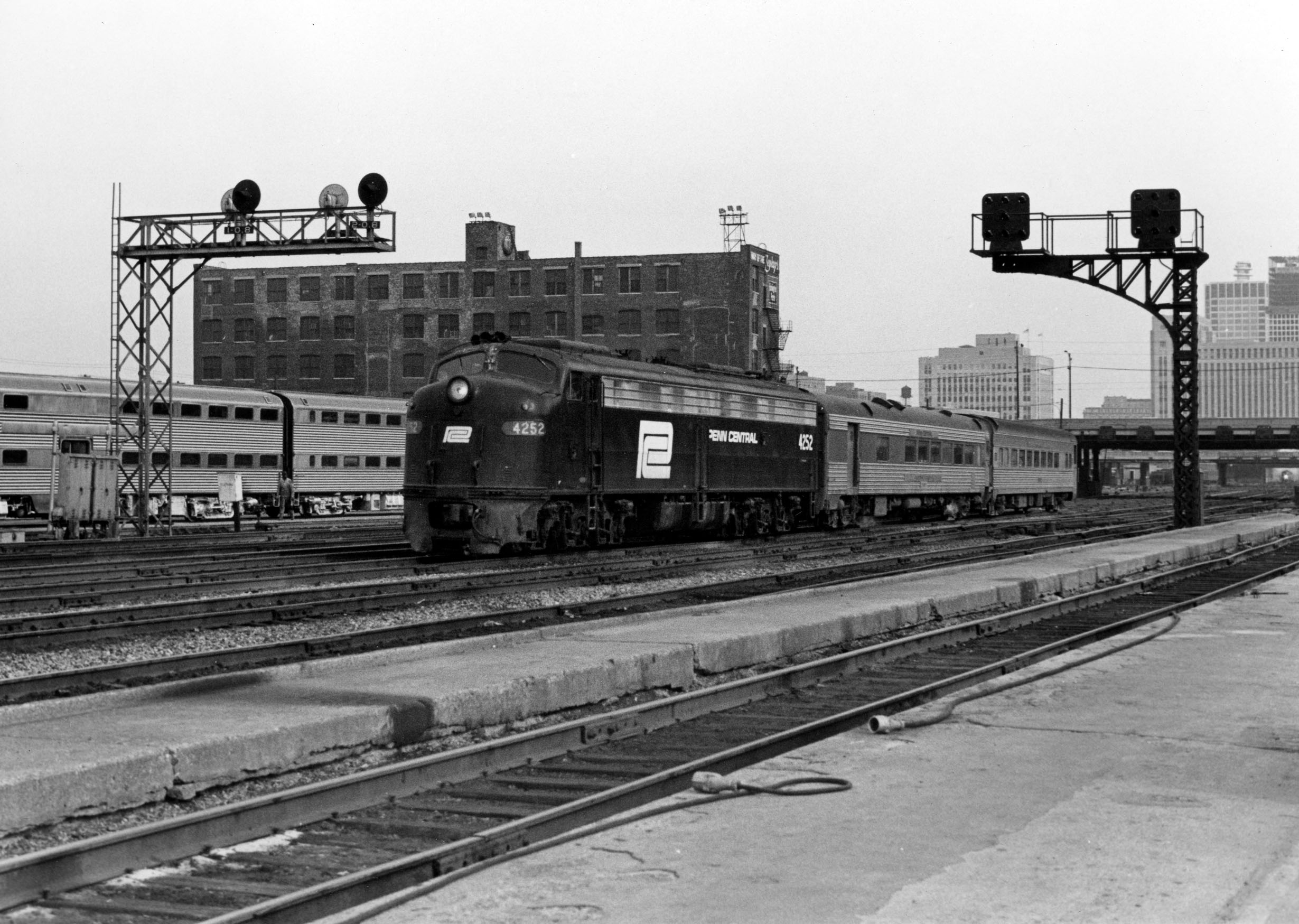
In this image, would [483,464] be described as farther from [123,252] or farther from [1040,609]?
[123,252]

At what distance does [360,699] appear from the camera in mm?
9547

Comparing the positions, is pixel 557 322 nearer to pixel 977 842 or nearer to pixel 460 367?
pixel 460 367

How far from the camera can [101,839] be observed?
624cm

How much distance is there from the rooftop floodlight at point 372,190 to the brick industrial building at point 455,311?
156 ft

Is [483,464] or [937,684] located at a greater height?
[483,464]

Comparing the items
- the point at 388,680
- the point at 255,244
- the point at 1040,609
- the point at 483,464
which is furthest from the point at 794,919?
the point at 255,244

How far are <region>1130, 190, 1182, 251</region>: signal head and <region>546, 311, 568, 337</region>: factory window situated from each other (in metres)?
52.6

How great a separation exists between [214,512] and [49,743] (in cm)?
3915

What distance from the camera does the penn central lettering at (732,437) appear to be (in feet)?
90.9

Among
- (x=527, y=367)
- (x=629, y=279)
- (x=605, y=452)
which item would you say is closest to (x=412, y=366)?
(x=629, y=279)

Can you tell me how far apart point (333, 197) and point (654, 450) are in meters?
13.6

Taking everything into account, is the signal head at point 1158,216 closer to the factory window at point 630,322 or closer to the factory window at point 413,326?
the factory window at point 630,322

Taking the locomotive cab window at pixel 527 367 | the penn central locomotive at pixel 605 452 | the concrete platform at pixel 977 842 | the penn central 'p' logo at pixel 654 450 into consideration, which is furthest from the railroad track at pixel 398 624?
the concrete platform at pixel 977 842

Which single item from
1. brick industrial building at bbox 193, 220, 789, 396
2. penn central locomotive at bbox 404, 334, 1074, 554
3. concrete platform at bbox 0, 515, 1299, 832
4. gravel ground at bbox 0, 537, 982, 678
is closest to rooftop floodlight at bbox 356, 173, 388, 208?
penn central locomotive at bbox 404, 334, 1074, 554
